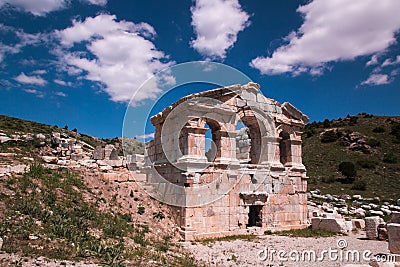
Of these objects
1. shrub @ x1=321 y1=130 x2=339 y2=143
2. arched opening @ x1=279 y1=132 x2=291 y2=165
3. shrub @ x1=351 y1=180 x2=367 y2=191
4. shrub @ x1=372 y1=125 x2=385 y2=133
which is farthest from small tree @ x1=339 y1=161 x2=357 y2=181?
arched opening @ x1=279 y1=132 x2=291 y2=165

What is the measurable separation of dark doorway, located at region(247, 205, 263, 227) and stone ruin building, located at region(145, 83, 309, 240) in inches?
1.3

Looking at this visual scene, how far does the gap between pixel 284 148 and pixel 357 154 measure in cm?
2722

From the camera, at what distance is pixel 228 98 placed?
12.4 m

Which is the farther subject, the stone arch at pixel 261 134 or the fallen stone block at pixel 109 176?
the stone arch at pixel 261 134

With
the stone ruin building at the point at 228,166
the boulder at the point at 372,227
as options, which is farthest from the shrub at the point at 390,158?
the boulder at the point at 372,227

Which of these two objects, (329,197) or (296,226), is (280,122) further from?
(329,197)

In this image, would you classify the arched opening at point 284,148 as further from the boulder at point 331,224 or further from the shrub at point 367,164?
the shrub at point 367,164

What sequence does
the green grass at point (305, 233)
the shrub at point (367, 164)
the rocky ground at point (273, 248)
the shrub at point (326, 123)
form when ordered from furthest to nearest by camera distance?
1. the shrub at point (326, 123)
2. the shrub at point (367, 164)
3. the green grass at point (305, 233)
4. the rocky ground at point (273, 248)

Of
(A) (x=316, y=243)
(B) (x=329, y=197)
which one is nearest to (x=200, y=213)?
(A) (x=316, y=243)

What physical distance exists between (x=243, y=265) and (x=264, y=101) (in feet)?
25.9

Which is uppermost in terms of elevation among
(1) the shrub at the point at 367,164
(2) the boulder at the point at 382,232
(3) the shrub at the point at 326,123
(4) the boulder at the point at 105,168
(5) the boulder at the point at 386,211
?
(3) the shrub at the point at 326,123

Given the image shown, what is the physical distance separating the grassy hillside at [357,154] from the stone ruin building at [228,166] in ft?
43.2

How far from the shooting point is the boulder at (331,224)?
1278 centimetres

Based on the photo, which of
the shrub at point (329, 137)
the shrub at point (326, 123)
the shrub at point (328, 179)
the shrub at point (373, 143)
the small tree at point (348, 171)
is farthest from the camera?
the shrub at point (326, 123)
